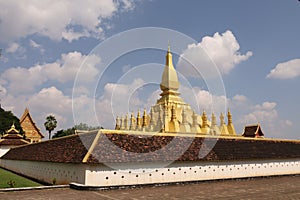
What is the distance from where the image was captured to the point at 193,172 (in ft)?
60.7

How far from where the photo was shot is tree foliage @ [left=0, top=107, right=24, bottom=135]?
50281 millimetres

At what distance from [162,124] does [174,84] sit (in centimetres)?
723

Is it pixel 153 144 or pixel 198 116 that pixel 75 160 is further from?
pixel 198 116

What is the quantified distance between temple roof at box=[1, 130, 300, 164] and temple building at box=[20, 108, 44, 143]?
31.9 meters

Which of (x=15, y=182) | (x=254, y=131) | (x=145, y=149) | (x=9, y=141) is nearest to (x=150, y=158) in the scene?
(x=145, y=149)

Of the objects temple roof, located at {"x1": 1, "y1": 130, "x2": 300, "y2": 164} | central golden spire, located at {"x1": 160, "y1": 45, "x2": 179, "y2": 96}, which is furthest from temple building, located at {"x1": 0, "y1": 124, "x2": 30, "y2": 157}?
central golden spire, located at {"x1": 160, "y1": 45, "x2": 179, "y2": 96}

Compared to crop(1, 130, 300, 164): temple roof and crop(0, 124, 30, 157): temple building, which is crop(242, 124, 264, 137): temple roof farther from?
crop(0, 124, 30, 157): temple building

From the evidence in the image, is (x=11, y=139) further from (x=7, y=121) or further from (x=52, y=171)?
(x=52, y=171)

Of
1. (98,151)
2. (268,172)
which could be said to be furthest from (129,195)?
(268,172)

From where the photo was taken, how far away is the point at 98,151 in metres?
15.7

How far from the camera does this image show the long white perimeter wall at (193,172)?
1543cm

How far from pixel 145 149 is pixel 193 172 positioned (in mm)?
3644

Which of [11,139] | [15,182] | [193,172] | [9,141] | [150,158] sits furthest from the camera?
[11,139]

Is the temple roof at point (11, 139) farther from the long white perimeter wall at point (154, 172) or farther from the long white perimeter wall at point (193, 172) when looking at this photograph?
the long white perimeter wall at point (193, 172)
